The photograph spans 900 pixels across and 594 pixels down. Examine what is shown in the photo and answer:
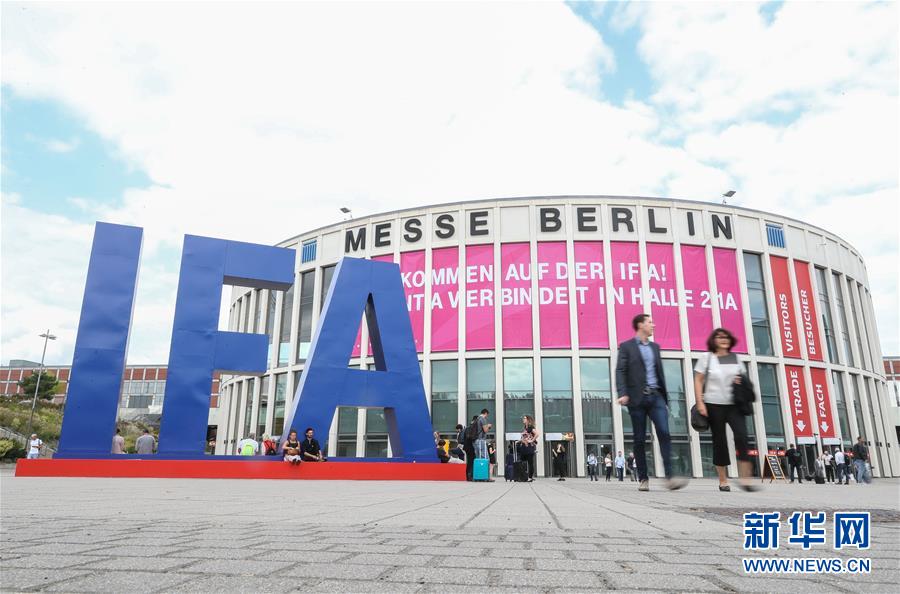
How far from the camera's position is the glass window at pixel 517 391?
2827cm

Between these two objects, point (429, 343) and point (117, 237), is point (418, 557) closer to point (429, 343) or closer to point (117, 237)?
point (117, 237)

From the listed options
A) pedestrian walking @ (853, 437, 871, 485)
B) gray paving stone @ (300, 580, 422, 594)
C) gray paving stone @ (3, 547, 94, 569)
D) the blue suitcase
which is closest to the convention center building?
pedestrian walking @ (853, 437, 871, 485)

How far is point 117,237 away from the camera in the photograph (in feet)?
41.1

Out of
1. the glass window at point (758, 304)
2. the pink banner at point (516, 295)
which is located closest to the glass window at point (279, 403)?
the pink banner at point (516, 295)

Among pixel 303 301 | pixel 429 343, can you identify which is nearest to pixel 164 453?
pixel 429 343

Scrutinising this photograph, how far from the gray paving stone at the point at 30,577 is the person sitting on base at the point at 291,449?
10795 millimetres

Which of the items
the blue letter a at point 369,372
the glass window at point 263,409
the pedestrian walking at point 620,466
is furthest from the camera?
the glass window at point 263,409

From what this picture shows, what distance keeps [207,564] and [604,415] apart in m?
27.7

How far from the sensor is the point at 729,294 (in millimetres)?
30000

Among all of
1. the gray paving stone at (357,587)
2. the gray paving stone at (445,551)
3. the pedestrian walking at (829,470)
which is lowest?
the pedestrian walking at (829,470)

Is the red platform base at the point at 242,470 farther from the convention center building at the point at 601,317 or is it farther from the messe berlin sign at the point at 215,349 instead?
the convention center building at the point at 601,317

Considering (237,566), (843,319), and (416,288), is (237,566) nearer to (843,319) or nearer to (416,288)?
(416,288)

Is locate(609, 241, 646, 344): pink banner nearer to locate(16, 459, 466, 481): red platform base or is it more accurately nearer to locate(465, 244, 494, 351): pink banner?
locate(465, 244, 494, 351): pink banner

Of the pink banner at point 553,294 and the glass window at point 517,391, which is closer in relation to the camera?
the glass window at point 517,391
